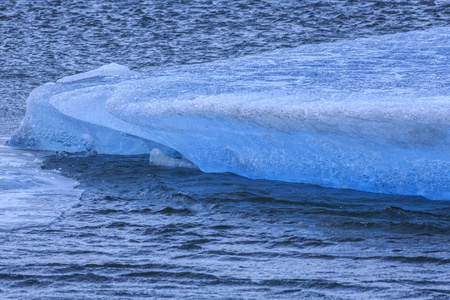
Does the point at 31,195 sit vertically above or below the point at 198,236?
below

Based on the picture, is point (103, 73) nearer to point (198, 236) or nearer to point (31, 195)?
point (31, 195)

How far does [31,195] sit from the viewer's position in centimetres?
429

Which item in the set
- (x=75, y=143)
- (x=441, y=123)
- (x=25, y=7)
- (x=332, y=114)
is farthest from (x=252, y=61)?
(x=25, y=7)

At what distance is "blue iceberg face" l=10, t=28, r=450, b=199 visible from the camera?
148 inches

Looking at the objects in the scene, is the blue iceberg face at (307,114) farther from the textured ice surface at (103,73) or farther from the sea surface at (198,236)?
the textured ice surface at (103,73)

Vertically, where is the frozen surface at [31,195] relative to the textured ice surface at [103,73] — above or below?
below

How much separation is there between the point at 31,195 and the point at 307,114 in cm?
187

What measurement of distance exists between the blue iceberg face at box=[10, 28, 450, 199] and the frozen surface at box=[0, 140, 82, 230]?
2.32 ft

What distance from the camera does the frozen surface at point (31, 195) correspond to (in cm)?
367

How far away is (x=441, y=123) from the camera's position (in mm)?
3430

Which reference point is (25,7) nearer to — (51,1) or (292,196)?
(51,1)

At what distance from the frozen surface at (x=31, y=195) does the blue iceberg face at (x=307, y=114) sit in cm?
71

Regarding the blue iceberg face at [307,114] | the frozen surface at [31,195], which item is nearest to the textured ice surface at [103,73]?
the blue iceberg face at [307,114]

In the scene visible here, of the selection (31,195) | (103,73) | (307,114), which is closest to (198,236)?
(307,114)
